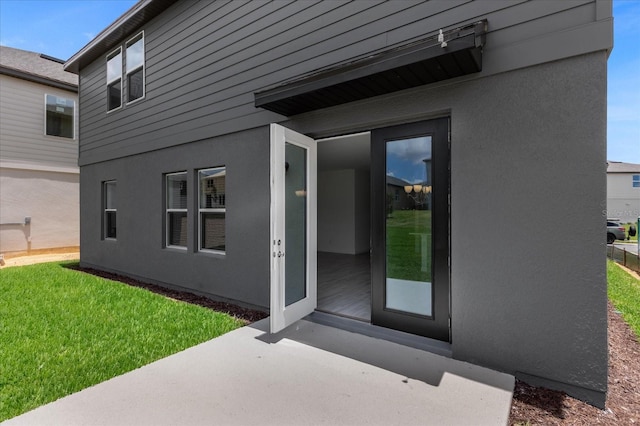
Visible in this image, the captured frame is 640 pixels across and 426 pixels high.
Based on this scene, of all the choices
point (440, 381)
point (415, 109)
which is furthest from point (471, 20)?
point (440, 381)

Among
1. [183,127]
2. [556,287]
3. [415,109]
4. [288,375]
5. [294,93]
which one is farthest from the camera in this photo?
[183,127]

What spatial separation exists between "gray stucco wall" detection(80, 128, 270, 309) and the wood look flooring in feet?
3.44

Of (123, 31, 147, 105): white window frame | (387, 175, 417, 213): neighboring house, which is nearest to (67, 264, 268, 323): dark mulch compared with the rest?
(387, 175, 417, 213): neighboring house

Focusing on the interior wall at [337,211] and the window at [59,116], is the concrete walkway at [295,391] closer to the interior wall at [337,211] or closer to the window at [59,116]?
the interior wall at [337,211]

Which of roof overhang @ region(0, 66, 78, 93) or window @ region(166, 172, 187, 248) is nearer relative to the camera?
window @ region(166, 172, 187, 248)

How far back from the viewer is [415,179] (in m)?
3.42

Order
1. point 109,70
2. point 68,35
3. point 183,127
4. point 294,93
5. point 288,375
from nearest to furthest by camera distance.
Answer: point 288,375 → point 294,93 → point 183,127 → point 109,70 → point 68,35

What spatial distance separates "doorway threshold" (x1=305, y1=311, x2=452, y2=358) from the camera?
3.18 m

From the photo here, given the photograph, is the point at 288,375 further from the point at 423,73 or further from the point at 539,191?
the point at 423,73

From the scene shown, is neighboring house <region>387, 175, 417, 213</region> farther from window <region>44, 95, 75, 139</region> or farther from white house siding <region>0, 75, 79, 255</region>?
window <region>44, 95, 75, 139</region>

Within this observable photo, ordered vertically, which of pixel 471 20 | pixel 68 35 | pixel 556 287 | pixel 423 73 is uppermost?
pixel 68 35

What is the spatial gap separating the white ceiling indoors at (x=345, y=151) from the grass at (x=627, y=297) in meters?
4.40

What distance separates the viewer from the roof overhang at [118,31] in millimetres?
6144

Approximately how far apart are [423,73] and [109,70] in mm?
8059
